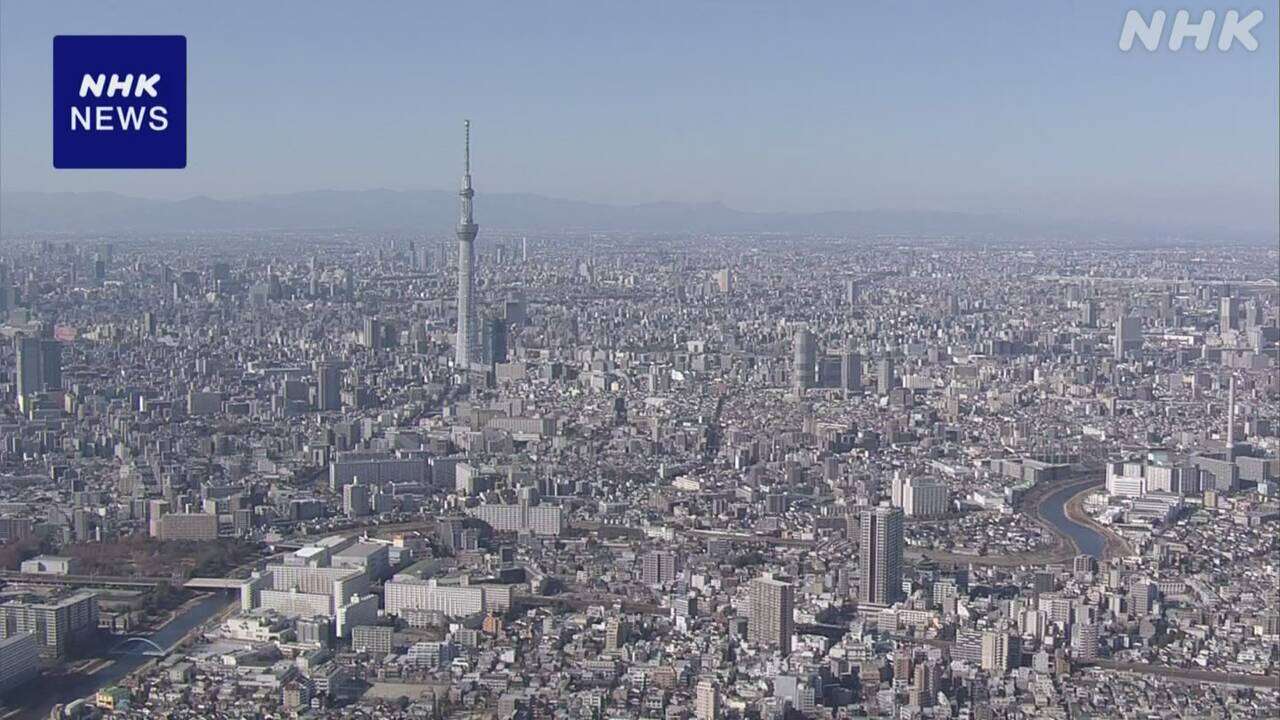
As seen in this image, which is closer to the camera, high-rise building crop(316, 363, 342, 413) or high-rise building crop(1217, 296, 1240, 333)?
high-rise building crop(316, 363, 342, 413)

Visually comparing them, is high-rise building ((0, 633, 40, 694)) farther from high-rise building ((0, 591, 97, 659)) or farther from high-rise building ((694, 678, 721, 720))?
high-rise building ((694, 678, 721, 720))

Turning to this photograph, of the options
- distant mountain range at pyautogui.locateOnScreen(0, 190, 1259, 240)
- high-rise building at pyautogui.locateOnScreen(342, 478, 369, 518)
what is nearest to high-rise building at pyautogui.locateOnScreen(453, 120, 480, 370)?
distant mountain range at pyautogui.locateOnScreen(0, 190, 1259, 240)

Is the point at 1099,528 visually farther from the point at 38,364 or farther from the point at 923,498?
the point at 38,364

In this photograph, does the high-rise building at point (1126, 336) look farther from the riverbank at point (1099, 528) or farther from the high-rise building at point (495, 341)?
the high-rise building at point (495, 341)

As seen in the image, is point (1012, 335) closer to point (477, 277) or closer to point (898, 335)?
point (898, 335)

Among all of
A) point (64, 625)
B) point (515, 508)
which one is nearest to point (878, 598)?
point (515, 508)
